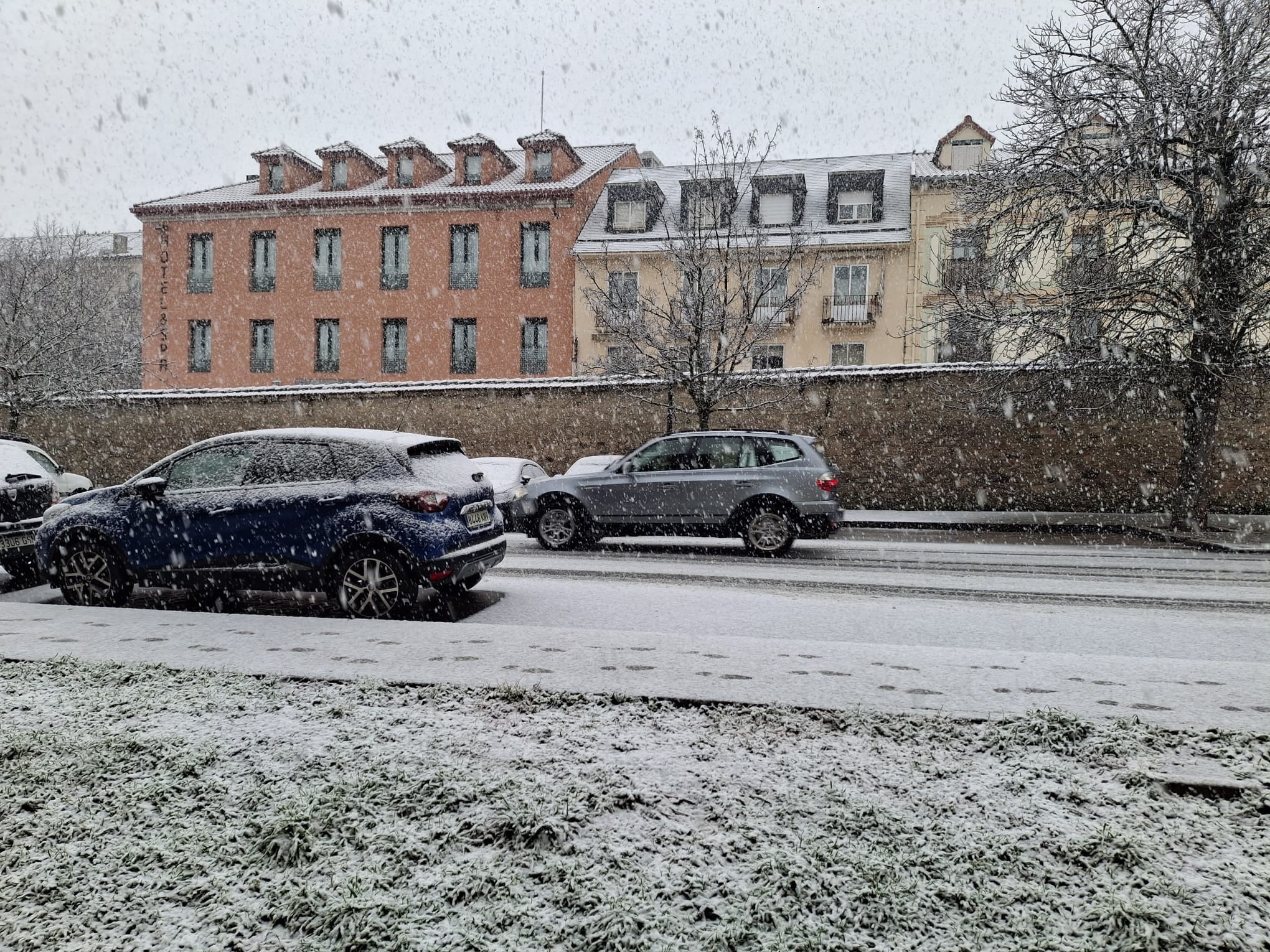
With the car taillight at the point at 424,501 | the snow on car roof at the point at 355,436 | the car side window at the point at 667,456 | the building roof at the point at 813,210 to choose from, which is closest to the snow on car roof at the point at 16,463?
the snow on car roof at the point at 355,436

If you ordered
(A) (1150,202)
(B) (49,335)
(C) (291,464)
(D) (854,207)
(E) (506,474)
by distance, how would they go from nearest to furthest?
(C) (291,464)
(A) (1150,202)
(E) (506,474)
(B) (49,335)
(D) (854,207)

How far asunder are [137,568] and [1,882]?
5678 mm

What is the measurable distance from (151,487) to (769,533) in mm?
7460

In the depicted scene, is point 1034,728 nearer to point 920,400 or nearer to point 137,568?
point 137,568

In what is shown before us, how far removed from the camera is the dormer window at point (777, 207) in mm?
32938

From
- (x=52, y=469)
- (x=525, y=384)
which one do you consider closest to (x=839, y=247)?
(x=525, y=384)

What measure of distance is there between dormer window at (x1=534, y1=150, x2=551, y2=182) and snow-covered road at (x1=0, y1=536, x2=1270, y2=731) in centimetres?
2685

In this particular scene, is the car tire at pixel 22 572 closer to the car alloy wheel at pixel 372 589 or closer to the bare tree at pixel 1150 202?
the car alloy wheel at pixel 372 589

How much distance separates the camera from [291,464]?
756 centimetres

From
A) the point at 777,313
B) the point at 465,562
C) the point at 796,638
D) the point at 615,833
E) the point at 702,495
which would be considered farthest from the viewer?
the point at 777,313

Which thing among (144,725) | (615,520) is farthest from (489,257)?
(144,725)

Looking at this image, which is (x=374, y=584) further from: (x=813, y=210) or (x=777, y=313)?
(x=813, y=210)

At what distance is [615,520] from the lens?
1262 cm

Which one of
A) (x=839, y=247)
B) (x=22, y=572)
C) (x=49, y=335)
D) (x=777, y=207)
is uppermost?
(x=777, y=207)
